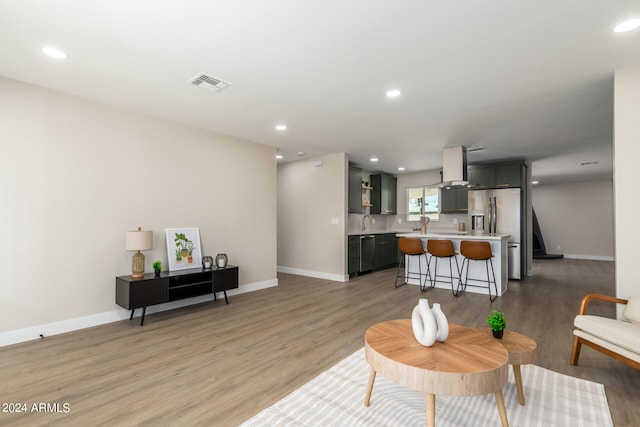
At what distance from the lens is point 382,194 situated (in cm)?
813

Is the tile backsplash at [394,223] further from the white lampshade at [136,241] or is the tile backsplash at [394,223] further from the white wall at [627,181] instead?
the white wall at [627,181]

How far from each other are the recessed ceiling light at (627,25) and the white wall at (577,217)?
10.4m

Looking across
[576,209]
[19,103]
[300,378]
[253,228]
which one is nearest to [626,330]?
[300,378]

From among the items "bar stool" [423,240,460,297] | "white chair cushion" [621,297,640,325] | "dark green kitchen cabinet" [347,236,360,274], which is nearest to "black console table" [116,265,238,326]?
"dark green kitchen cabinet" [347,236,360,274]

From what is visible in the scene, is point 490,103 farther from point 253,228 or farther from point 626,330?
point 253,228

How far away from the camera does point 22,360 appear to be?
2.68 m

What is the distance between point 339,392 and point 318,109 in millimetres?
3151

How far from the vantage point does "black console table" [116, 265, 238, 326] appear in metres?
3.52

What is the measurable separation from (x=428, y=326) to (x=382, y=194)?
648cm

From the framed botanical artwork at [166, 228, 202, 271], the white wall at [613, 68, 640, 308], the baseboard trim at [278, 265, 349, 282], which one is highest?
the white wall at [613, 68, 640, 308]

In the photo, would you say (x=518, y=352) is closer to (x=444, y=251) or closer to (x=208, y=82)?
(x=444, y=251)

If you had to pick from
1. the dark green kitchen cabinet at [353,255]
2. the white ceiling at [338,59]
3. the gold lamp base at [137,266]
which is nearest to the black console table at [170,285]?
the gold lamp base at [137,266]

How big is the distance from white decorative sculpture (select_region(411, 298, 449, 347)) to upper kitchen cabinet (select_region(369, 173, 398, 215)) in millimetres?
6133

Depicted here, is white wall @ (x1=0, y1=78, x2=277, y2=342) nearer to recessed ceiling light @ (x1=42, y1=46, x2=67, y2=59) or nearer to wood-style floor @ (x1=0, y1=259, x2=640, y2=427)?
wood-style floor @ (x1=0, y1=259, x2=640, y2=427)
